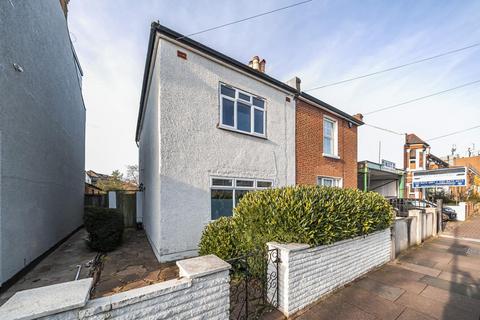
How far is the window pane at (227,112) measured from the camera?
709 centimetres

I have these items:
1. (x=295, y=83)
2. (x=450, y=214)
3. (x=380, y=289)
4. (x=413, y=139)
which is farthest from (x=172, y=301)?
(x=413, y=139)

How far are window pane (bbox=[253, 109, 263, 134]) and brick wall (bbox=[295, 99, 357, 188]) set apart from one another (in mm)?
2020

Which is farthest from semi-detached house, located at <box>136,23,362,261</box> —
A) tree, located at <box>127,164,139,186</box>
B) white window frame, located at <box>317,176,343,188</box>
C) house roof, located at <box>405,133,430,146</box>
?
tree, located at <box>127,164,139,186</box>

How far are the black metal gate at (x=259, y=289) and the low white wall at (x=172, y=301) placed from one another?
501 mm

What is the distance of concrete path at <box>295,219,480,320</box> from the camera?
341 centimetres

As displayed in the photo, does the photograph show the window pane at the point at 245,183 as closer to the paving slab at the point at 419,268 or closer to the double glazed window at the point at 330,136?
the paving slab at the point at 419,268

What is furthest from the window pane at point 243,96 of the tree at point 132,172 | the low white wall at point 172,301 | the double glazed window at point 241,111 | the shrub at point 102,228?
the tree at point 132,172

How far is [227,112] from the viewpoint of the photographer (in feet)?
23.6

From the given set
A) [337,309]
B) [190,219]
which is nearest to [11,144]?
[190,219]

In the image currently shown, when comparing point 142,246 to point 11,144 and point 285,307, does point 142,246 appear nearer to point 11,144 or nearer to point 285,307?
point 11,144

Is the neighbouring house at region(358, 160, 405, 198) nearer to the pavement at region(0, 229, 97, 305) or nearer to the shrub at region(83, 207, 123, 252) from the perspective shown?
the shrub at region(83, 207, 123, 252)

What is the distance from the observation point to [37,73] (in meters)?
6.23

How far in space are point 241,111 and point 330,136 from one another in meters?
5.93

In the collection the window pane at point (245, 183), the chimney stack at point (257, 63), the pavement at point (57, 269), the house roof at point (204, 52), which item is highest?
the chimney stack at point (257, 63)
